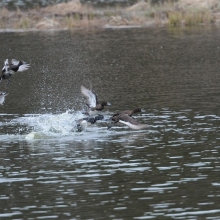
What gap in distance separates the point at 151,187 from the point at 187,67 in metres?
25.2

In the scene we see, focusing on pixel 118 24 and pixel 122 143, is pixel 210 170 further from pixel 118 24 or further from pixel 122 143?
pixel 118 24

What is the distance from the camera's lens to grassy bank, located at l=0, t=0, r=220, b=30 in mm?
67750

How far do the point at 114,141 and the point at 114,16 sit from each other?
46456 mm

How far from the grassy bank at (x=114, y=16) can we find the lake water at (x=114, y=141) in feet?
57.0

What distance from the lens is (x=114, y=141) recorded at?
2495cm

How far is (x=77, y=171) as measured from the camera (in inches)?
819

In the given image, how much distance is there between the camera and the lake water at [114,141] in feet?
57.9

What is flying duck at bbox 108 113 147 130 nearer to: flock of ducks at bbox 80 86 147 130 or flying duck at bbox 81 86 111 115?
flock of ducks at bbox 80 86 147 130

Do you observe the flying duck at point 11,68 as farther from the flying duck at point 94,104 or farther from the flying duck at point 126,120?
the flying duck at point 126,120

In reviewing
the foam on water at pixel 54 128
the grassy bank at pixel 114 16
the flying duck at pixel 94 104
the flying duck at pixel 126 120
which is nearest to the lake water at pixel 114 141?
the foam on water at pixel 54 128

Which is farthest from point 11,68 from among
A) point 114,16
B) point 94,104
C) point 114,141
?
point 114,16

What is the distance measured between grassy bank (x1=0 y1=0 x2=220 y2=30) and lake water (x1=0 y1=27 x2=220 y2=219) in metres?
17.4

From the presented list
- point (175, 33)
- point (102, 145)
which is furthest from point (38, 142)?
point (175, 33)

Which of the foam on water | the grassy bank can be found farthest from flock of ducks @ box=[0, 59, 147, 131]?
the grassy bank
